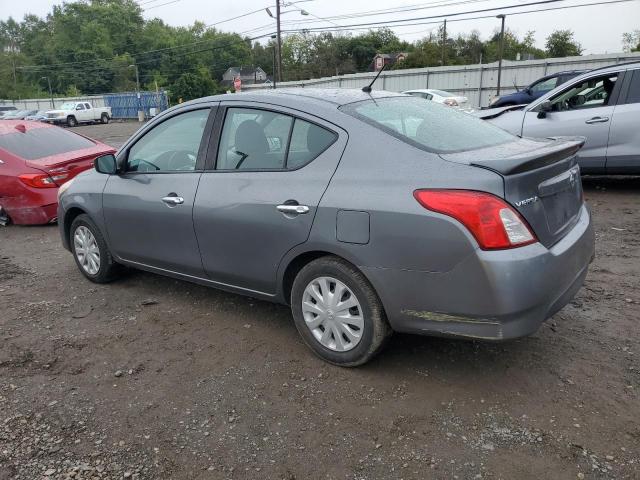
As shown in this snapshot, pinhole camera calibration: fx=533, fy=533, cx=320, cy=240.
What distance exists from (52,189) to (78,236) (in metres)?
2.60

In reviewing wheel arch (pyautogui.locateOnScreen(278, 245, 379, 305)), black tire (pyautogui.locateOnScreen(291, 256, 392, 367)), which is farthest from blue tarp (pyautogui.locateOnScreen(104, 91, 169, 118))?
black tire (pyautogui.locateOnScreen(291, 256, 392, 367))

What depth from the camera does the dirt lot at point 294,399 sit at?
247cm

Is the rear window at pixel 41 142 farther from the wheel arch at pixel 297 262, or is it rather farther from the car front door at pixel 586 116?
the car front door at pixel 586 116

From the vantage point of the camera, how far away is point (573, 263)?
2938 mm

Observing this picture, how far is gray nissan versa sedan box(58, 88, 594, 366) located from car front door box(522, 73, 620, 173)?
4.43 meters

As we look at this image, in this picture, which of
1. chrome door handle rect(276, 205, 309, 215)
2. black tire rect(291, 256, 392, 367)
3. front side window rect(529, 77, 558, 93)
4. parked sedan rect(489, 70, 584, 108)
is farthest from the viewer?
front side window rect(529, 77, 558, 93)

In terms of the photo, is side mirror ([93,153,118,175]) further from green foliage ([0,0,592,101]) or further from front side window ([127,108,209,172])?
green foliage ([0,0,592,101])

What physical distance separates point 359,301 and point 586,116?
231 inches

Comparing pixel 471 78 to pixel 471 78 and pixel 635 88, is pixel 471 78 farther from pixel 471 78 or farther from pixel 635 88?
pixel 635 88

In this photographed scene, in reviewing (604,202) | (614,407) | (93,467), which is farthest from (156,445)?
(604,202)

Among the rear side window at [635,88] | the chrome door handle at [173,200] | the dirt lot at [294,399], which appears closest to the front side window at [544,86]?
the rear side window at [635,88]

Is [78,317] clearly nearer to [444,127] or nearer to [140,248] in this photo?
[140,248]

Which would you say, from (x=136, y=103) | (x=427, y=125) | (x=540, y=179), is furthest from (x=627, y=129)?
(x=136, y=103)

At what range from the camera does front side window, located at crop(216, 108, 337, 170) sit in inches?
128
